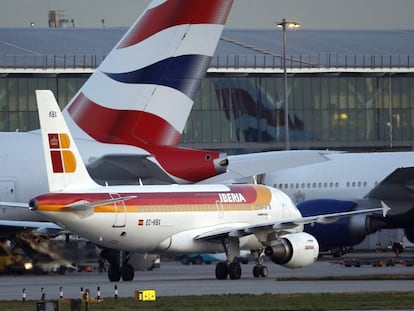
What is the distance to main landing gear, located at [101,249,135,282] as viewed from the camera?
136 ft

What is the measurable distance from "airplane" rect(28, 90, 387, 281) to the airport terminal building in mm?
43624

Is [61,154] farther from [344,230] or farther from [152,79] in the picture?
[344,230]

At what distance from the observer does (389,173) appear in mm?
59594

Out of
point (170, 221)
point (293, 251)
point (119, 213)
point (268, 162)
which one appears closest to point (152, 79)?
point (170, 221)

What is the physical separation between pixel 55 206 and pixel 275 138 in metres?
53.1

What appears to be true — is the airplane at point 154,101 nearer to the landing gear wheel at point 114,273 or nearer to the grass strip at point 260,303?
the landing gear wheel at point 114,273

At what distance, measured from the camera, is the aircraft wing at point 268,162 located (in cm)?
4138

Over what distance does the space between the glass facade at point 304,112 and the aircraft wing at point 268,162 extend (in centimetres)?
4280

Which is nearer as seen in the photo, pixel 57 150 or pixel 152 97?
pixel 57 150

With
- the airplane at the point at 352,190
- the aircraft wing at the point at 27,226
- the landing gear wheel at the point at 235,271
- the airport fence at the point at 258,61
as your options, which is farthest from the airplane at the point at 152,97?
the airport fence at the point at 258,61

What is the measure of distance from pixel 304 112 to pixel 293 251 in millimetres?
49318

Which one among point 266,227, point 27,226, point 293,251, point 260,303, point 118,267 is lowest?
point 260,303

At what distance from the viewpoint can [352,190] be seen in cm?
6069

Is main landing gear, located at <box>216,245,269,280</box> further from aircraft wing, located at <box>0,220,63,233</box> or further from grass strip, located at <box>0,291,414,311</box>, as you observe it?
grass strip, located at <box>0,291,414,311</box>
